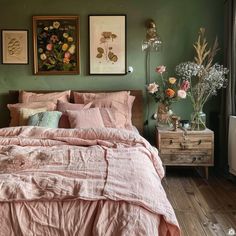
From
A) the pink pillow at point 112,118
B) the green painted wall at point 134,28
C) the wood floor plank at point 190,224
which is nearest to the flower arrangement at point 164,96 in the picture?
the green painted wall at point 134,28

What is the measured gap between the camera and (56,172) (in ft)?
5.87

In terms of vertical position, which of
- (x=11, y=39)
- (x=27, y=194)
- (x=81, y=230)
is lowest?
(x=81, y=230)

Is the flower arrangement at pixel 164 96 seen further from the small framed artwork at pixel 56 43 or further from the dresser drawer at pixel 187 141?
the small framed artwork at pixel 56 43

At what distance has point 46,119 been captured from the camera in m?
3.12

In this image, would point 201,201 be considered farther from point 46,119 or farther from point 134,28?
point 134,28

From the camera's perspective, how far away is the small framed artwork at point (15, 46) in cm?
383

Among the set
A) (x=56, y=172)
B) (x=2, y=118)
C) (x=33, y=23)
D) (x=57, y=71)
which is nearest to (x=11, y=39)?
(x=33, y=23)

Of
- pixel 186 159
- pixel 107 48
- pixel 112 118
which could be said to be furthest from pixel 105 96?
pixel 186 159

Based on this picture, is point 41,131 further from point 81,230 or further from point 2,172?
point 81,230

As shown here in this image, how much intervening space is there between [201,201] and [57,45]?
8.39 ft

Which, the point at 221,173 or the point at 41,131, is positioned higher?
A: the point at 41,131

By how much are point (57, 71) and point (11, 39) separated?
726 mm

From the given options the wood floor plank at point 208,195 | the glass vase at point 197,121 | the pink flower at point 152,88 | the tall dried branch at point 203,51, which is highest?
the tall dried branch at point 203,51

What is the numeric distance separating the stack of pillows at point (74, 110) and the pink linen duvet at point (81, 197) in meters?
1.08
